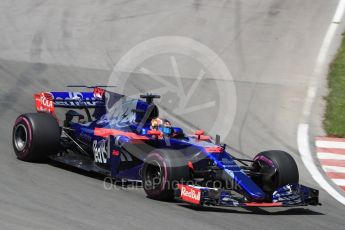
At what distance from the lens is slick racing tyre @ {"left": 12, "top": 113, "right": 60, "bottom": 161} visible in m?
10.8

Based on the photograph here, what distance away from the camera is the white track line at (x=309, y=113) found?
1161 centimetres

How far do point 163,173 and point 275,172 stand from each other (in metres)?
1.68

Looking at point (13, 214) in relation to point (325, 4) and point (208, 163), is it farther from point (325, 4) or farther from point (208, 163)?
point (325, 4)

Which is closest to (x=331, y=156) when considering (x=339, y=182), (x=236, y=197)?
(x=339, y=182)

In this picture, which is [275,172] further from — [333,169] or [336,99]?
[336,99]

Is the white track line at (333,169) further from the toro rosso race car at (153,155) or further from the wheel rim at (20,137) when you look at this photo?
the wheel rim at (20,137)

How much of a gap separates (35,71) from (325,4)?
8507mm

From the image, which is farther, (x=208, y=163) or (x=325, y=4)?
(x=325, y=4)

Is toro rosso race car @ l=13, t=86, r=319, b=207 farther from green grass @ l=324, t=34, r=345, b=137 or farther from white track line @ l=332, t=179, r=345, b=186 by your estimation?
green grass @ l=324, t=34, r=345, b=137

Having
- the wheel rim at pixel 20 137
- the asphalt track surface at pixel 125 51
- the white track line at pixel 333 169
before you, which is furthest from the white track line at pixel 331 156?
the wheel rim at pixel 20 137

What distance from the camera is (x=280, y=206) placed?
371 inches

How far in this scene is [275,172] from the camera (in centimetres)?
991

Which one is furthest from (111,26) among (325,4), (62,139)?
(62,139)

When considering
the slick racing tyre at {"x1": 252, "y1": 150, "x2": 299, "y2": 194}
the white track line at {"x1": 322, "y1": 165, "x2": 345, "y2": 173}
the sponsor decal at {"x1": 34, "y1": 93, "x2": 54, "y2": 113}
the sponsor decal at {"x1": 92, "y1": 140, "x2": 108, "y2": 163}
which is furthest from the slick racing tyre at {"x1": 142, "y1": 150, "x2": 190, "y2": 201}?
the white track line at {"x1": 322, "y1": 165, "x2": 345, "y2": 173}
